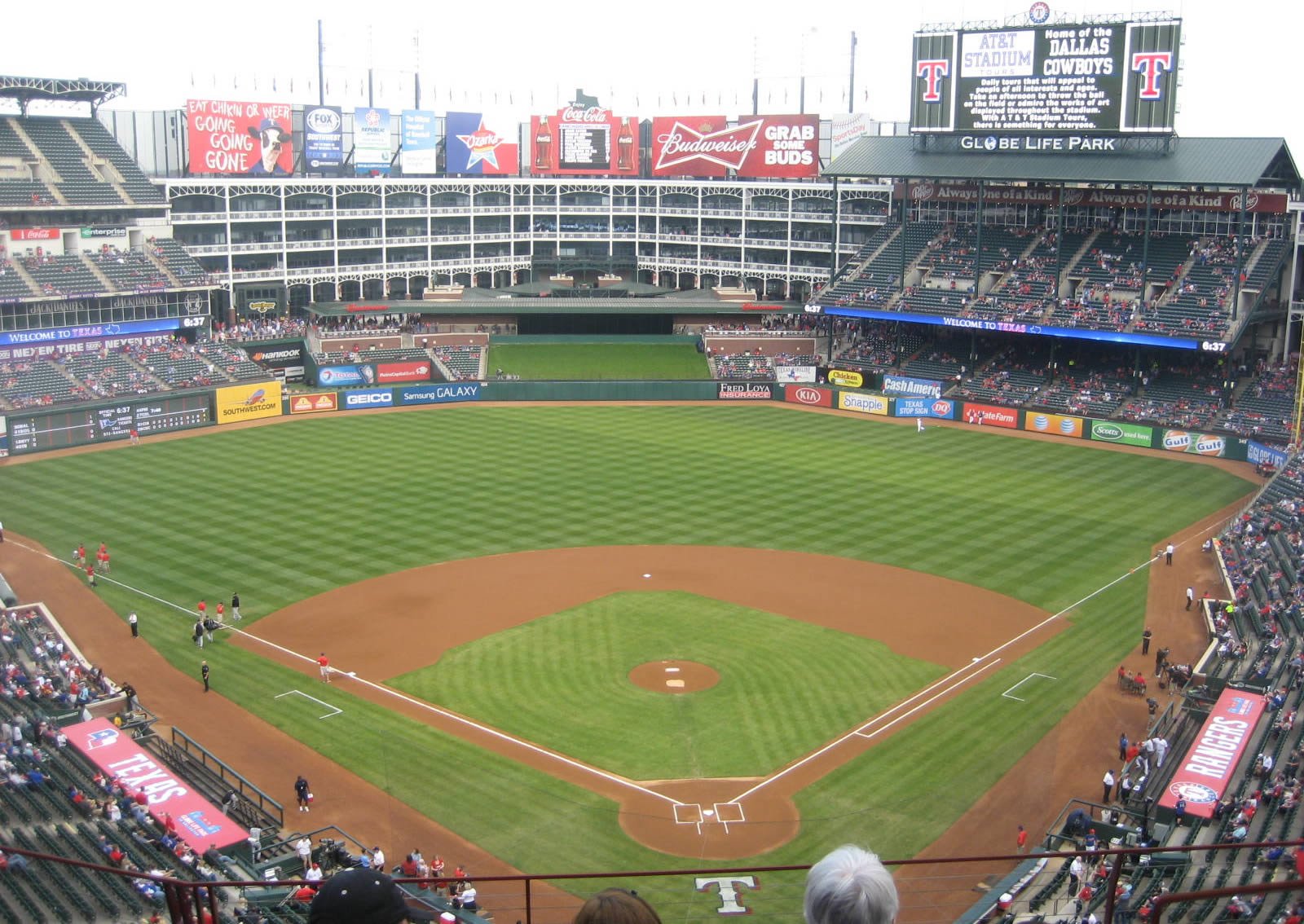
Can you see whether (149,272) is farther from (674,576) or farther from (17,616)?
(674,576)

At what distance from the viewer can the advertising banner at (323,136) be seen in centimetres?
9281

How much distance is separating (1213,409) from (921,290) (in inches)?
823

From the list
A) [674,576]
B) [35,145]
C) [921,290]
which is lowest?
[674,576]

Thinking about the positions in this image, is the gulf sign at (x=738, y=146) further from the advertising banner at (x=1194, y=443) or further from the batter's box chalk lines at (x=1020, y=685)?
the batter's box chalk lines at (x=1020, y=685)

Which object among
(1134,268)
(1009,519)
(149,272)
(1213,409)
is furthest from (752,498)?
(149,272)

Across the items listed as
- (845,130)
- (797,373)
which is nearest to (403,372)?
(797,373)

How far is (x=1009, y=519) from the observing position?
168 feet

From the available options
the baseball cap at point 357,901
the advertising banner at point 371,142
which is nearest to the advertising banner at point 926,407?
the advertising banner at point 371,142

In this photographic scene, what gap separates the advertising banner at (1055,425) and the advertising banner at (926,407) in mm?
5210

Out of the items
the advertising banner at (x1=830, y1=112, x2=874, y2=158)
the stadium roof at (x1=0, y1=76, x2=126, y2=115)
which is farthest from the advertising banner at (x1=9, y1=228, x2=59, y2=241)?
the advertising banner at (x1=830, y1=112, x2=874, y2=158)

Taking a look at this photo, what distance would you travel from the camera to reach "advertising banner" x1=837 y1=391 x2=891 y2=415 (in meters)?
75.8

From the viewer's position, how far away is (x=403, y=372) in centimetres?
8338

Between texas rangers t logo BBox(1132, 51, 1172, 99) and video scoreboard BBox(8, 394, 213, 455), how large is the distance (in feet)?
189

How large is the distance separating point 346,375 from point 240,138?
21633 millimetres
